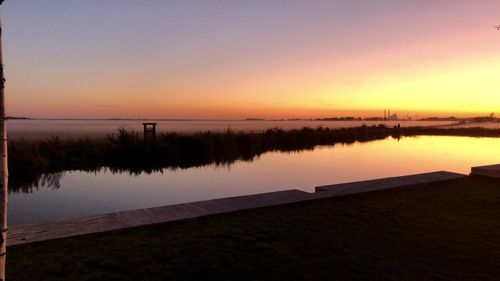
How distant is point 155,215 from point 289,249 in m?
2.02

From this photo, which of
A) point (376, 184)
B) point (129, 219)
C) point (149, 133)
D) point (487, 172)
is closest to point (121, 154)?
point (149, 133)

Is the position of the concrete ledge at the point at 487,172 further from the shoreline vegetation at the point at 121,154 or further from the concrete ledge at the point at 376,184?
the shoreline vegetation at the point at 121,154

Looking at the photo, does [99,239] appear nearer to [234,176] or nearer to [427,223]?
[427,223]

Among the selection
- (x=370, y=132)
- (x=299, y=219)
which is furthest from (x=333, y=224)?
(x=370, y=132)

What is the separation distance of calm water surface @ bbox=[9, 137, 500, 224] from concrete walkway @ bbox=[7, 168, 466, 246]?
255 cm

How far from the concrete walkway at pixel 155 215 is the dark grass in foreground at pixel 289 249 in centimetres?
16

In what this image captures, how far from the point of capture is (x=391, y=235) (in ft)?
15.3

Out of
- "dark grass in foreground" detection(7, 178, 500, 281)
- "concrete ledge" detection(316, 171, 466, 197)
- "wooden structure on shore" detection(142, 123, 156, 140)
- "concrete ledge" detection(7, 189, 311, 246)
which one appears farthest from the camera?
"wooden structure on shore" detection(142, 123, 156, 140)

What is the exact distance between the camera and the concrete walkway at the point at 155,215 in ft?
14.5

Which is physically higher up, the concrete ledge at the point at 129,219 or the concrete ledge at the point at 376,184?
the concrete ledge at the point at 129,219

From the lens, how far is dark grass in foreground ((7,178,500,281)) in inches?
137

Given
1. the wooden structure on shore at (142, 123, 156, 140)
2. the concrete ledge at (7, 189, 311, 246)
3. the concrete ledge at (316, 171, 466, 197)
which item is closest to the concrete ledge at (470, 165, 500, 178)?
the concrete ledge at (316, 171, 466, 197)

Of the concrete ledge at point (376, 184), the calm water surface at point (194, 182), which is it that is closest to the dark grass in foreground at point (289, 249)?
the concrete ledge at point (376, 184)

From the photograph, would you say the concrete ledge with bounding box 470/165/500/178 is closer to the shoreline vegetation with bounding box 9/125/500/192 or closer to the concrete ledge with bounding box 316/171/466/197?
the concrete ledge with bounding box 316/171/466/197
